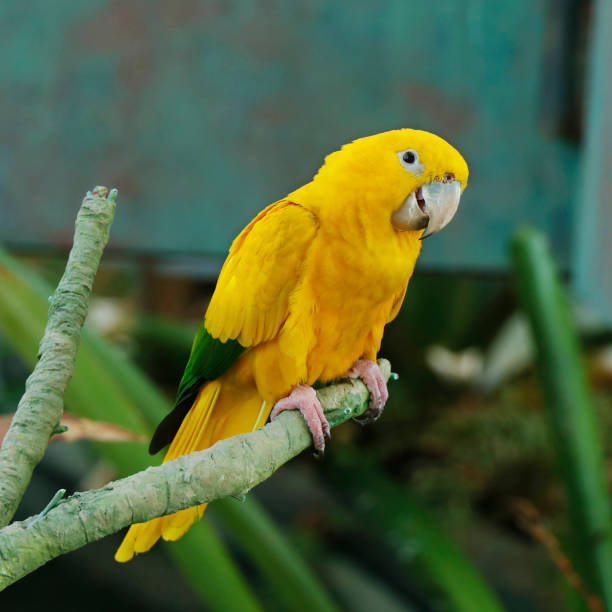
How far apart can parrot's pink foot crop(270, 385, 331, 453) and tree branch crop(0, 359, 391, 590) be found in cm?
8

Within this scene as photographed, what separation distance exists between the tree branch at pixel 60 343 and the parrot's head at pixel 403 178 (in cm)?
14

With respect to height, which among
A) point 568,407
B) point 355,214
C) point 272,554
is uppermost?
point 355,214

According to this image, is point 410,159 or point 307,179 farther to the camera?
point 307,179

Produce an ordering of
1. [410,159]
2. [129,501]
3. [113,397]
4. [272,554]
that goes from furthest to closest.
Result: 1. [272,554]
2. [113,397]
3. [410,159]
4. [129,501]

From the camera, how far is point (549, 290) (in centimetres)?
89

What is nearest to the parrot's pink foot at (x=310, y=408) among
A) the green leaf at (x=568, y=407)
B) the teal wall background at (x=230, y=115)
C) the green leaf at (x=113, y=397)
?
the green leaf at (x=113, y=397)

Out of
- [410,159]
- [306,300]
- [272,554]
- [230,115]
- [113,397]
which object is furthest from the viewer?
[230,115]

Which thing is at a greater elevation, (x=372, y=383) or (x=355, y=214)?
(x=355, y=214)

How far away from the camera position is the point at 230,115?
1.04 m

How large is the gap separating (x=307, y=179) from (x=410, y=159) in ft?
2.39

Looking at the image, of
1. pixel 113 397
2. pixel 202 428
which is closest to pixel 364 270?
pixel 202 428

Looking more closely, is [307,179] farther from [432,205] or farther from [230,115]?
[432,205]

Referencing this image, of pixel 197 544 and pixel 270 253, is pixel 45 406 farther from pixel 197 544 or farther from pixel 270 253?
pixel 197 544

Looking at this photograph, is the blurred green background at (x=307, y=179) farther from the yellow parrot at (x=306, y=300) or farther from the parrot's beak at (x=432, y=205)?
the parrot's beak at (x=432, y=205)
